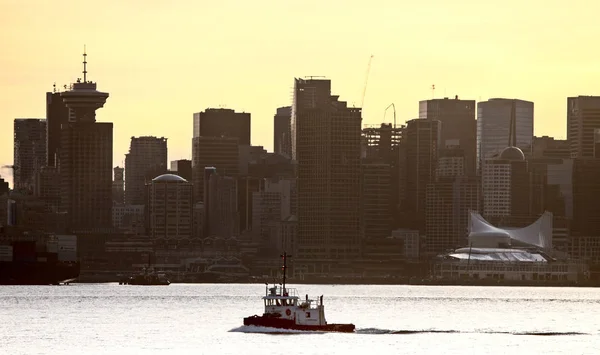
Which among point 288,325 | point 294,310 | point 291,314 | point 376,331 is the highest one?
point 294,310

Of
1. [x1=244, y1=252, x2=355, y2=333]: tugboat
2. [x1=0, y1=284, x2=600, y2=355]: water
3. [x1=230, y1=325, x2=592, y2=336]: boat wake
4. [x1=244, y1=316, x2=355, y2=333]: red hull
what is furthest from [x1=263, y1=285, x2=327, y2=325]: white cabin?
[x1=0, y1=284, x2=600, y2=355]: water

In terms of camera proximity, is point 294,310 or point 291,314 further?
point 294,310

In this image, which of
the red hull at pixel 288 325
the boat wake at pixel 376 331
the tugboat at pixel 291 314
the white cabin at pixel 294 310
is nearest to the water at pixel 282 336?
the boat wake at pixel 376 331

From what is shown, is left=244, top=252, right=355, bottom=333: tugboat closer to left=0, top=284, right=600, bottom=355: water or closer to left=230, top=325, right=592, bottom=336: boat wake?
left=230, top=325, right=592, bottom=336: boat wake

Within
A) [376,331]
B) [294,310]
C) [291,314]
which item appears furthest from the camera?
[376,331]

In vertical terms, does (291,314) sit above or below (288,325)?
above

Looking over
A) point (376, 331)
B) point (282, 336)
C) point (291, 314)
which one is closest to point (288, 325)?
point (291, 314)

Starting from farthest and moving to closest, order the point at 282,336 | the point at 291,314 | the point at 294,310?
the point at 282,336
the point at 294,310
the point at 291,314

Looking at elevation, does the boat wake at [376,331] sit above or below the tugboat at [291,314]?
below

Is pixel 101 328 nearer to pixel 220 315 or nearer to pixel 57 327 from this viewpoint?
pixel 57 327

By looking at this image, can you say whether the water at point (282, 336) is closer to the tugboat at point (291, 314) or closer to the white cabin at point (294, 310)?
the tugboat at point (291, 314)

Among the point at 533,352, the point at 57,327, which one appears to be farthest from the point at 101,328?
the point at 533,352

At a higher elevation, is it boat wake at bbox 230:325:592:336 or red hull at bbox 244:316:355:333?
red hull at bbox 244:316:355:333

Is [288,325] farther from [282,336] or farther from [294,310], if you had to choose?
[282,336]
